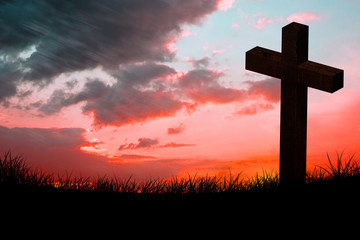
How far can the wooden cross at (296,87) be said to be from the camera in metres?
5.95

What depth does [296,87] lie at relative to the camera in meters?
6.08

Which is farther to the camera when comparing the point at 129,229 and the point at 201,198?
the point at 201,198

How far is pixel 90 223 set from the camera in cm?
411

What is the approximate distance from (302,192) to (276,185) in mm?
1112

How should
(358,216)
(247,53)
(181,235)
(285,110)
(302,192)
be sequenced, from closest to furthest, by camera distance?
1. (181,235)
2. (358,216)
3. (302,192)
4. (285,110)
5. (247,53)

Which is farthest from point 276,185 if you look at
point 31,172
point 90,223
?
point 31,172

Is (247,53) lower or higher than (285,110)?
higher

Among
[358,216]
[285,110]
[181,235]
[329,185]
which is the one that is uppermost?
[285,110]

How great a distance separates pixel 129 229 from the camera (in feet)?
13.2

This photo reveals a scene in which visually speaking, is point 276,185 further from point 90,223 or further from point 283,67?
point 90,223

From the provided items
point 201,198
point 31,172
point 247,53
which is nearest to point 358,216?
point 201,198

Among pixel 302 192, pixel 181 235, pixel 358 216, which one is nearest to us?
pixel 181 235

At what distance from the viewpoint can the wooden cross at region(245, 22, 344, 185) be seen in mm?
5953

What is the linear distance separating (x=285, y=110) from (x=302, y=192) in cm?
149
